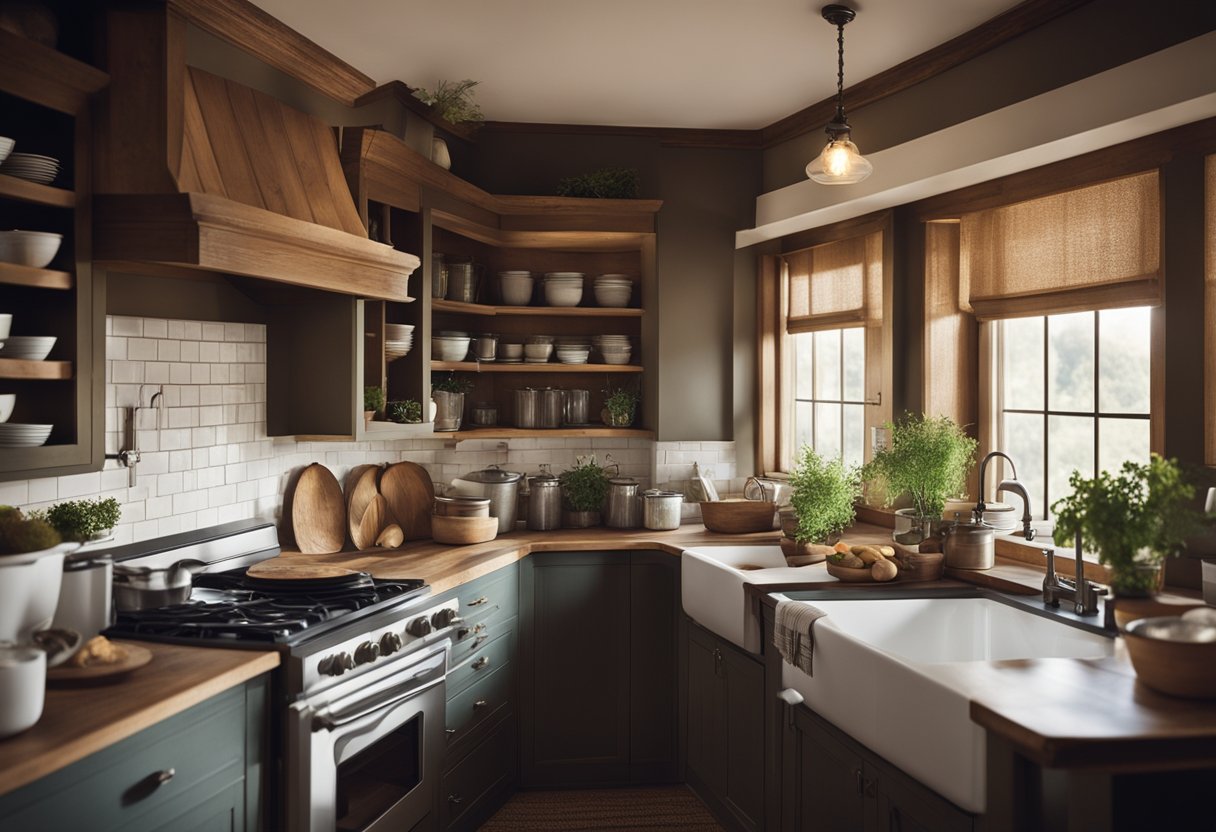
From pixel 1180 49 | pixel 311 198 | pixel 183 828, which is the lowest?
pixel 183 828

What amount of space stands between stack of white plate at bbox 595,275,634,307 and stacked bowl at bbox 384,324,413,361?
1.21 metres

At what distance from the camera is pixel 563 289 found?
16.1 feet

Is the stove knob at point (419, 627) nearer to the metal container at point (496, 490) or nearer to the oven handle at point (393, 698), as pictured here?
the oven handle at point (393, 698)

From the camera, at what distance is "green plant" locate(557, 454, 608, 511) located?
4.70 metres

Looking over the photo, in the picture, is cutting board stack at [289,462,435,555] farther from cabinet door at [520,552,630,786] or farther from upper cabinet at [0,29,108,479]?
upper cabinet at [0,29,108,479]

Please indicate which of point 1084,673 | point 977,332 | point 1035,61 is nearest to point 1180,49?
point 1035,61

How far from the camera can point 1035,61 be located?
→ 335cm

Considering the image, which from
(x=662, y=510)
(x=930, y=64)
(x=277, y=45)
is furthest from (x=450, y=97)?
(x=662, y=510)

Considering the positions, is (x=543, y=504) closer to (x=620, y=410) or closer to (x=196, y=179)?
(x=620, y=410)

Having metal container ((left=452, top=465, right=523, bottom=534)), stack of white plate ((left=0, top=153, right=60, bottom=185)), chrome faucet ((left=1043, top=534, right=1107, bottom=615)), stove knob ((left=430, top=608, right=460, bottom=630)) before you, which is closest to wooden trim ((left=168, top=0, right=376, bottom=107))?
stack of white plate ((left=0, top=153, right=60, bottom=185))

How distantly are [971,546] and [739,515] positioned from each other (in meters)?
1.24

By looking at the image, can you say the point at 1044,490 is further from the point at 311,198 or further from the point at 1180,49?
the point at 311,198

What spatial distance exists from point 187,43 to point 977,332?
3240mm

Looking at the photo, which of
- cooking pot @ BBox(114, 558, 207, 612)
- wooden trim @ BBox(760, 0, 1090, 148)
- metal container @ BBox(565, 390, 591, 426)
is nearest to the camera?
cooking pot @ BBox(114, 558, 207, 612)
